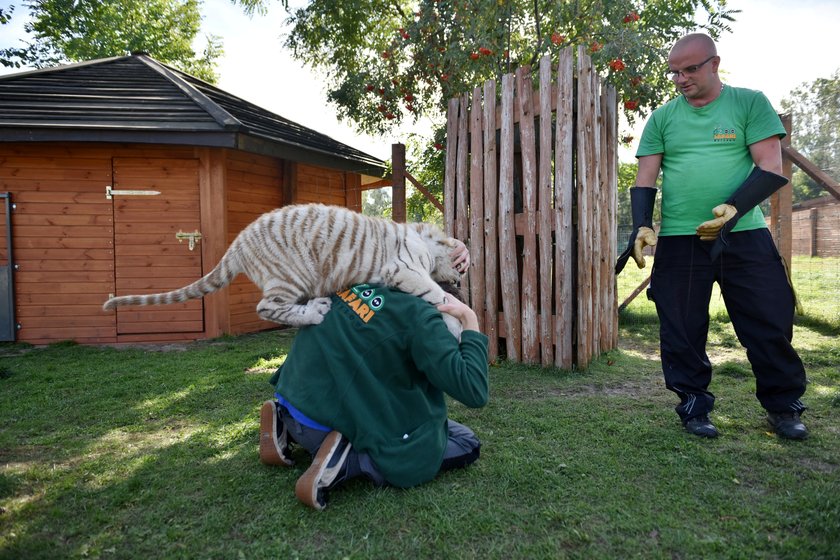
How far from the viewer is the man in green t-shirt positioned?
9.80ft

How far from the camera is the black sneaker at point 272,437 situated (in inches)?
104

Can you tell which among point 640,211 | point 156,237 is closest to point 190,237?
point 156,237

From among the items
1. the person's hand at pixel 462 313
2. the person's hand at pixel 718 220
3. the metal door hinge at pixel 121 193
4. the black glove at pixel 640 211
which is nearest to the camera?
the person's hand at pixel 462 313

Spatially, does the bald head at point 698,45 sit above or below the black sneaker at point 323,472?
above

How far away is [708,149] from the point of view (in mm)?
3148

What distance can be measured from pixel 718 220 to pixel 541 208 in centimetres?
203

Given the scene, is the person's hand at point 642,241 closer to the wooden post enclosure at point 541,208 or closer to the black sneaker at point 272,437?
the wooden post enclosure at point 541,208

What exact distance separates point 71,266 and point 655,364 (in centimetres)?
747

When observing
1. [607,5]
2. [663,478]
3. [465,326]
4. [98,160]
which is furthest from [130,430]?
[607,5]

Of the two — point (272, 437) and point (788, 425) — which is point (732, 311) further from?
point (272, 437)

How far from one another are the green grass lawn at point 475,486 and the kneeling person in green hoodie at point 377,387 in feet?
0.51

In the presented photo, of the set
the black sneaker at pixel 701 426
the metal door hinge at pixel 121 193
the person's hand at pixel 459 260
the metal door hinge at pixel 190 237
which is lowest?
the black sneaker at pixel 701 426

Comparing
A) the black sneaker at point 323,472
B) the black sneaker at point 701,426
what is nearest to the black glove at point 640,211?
the black sneaker at point 701,426

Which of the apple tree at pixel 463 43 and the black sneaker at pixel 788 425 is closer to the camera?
the black sneaker at pixel 788 425
